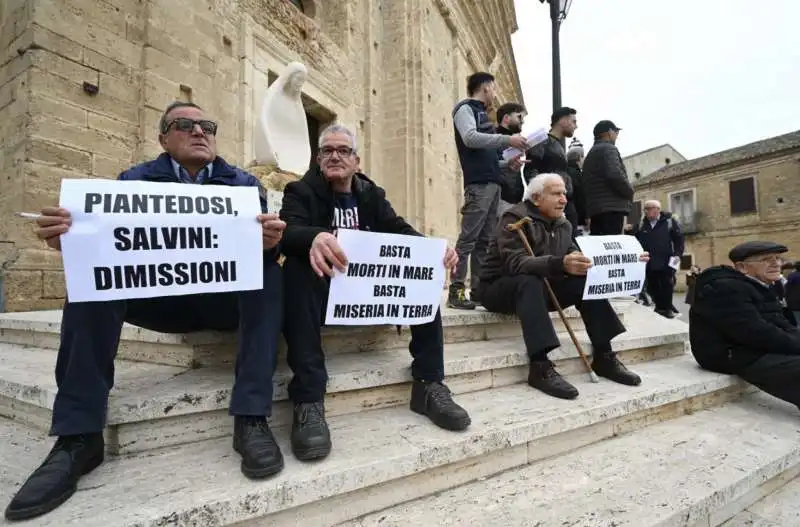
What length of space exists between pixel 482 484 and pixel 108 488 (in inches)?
52.5

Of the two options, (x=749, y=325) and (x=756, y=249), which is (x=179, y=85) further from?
(x=749, y=325)

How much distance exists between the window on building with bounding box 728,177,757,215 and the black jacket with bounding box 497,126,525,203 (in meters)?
25.5

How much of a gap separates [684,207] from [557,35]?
83.3 feet

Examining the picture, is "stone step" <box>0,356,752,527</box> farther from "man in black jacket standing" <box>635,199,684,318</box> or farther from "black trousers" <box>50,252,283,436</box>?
"man in black jacket standing" <box>635,199,684,318</box>

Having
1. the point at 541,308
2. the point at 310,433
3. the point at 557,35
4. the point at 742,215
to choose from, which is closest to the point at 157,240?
the point at 310,433

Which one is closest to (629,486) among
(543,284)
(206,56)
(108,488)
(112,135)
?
(543,284)

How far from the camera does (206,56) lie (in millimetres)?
6062

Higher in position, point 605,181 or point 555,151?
point 555,151

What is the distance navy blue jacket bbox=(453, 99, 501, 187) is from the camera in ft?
11.8

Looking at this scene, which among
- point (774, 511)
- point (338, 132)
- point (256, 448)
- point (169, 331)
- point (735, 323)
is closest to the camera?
point (256, 448)

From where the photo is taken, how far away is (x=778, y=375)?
255cm

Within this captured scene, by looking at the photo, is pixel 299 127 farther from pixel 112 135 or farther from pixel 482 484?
pixel 482 484

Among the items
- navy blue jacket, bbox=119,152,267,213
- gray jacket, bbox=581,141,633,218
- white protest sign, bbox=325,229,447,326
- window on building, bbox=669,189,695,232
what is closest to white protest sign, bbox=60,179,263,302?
navy blue jacket, bbox=119,152,267,213

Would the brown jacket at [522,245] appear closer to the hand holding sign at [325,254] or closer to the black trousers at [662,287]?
the hand holding sign at [325,254]
